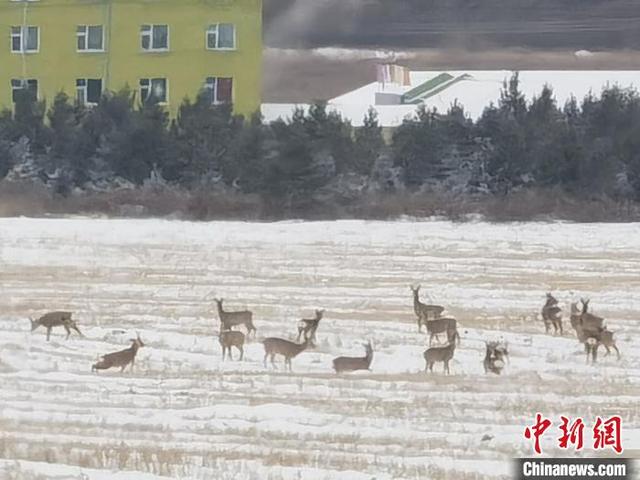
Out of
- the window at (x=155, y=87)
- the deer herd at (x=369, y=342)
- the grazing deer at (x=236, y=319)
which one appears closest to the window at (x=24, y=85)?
the window at (x=155, y=87)

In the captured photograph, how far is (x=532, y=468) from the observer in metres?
8.55

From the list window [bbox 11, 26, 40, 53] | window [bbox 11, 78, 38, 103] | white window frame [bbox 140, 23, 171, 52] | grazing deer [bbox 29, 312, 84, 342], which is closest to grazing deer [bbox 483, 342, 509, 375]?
grazing deer [bbox 29, 312, 84, 342]

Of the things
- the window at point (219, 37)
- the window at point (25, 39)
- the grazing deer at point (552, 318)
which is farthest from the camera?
the window at point (25, 39)

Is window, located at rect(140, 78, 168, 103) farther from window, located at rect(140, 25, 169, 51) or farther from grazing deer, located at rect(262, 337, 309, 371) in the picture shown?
grazing deer, located at rect(262, 337, 309, 371)

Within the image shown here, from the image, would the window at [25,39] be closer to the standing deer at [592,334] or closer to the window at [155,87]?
the window at [155,87]

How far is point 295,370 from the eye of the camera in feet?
43.1

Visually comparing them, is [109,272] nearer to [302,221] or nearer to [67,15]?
[302,221]

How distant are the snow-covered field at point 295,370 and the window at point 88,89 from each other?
2156 centimetres

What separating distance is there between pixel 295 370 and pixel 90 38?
3712cm

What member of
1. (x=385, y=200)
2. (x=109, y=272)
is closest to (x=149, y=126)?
(x=385, y=200)

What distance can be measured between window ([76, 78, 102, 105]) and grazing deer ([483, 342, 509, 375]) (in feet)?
117

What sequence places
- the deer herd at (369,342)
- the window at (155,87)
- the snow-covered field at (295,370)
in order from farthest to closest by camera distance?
the window at (155,87) → the deer herd at (369,342) → the snow-covered field at (295,370)

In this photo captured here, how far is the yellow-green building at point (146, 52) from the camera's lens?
48.0m

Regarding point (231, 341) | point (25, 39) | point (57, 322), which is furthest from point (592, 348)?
point (25, 39)
